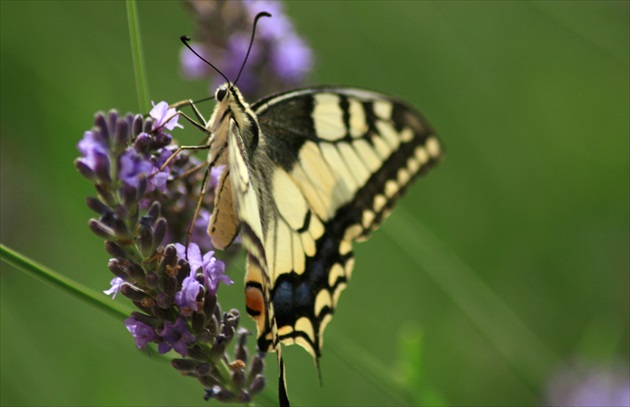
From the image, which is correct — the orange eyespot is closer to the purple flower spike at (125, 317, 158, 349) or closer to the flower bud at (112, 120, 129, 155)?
the purple flower spike at (125, 317, 158, 349)

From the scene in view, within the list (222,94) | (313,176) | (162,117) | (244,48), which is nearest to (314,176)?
(313,176)

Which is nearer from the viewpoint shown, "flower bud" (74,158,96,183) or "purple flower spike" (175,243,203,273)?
"flower bud" (74,158,96,183)

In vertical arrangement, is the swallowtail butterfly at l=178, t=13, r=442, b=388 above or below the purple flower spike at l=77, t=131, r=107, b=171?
below

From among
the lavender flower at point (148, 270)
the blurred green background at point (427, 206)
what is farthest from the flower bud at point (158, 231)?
the blurred green background at point (427, 206)

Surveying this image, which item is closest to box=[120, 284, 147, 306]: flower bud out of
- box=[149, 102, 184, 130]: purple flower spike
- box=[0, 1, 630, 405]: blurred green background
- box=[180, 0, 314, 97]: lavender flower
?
box=[149, 102, 184, 130]: purple flower spike

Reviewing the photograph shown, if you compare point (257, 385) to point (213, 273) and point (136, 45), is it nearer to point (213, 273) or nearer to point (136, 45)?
point (213, 273)

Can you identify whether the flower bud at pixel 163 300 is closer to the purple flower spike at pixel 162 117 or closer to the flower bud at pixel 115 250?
the flower bud at pixel 115 250

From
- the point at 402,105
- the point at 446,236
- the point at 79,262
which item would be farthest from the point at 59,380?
the point at 446,236

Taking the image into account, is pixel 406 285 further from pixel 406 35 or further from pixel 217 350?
pixel 217 350
